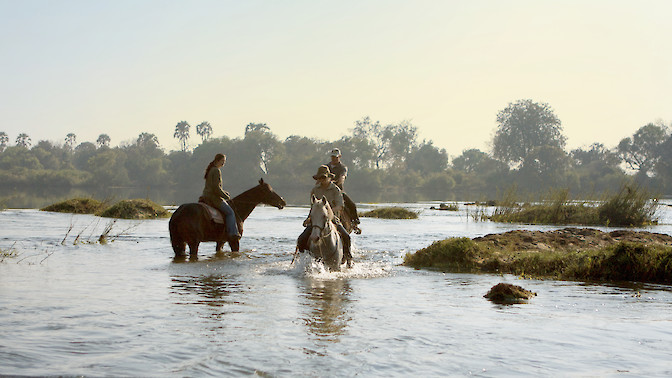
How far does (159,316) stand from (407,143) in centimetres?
15211

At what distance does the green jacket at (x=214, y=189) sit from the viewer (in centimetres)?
1695

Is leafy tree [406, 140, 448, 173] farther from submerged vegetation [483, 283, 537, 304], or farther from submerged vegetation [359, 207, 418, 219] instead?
submerged vegetation [483, 283, 537, 304]

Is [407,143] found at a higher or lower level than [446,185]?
higher

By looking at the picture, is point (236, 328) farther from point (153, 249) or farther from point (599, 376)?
point (153, 249)

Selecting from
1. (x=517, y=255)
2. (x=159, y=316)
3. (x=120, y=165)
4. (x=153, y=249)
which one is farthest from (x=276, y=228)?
(x=120, y=165)

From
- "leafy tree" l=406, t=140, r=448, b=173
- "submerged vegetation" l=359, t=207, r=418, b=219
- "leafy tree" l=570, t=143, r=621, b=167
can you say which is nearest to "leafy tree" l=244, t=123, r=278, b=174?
"leafy tree" l=406, t=140, r=448, b=173

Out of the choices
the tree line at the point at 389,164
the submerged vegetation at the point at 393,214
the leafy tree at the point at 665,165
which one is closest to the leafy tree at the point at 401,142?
the tree line at the point at 389,164

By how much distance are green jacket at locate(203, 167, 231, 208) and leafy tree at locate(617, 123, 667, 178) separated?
393ft

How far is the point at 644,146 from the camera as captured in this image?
124562mm

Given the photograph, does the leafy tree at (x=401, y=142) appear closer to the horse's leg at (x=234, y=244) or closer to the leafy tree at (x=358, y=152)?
the leafy tree at (x=358, y=152)

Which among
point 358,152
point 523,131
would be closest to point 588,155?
point 523,131

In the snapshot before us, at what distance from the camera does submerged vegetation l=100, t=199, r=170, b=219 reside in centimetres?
3488

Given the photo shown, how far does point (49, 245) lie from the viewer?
1962 cm

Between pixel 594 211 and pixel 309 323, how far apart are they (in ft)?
92.7
